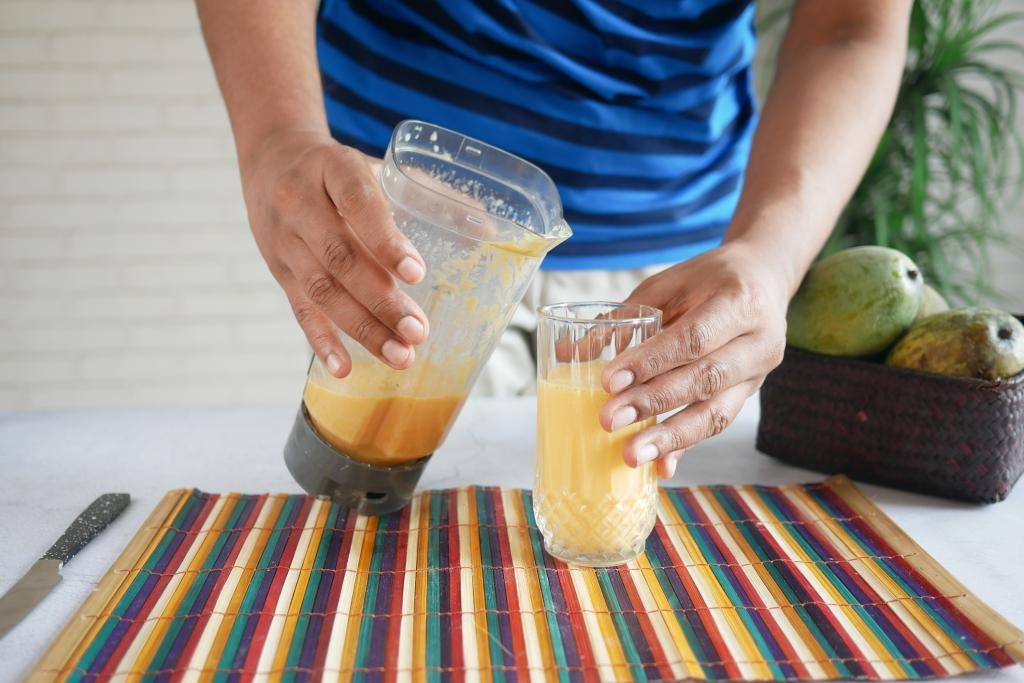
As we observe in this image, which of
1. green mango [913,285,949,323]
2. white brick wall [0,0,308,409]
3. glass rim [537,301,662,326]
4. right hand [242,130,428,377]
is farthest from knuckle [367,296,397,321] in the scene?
white brick wall [0,0,308,409]

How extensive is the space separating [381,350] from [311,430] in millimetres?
166

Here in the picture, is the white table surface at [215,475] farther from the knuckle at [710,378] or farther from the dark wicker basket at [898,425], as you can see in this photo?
the knuckle at [710,378]

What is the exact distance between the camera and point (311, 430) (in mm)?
849

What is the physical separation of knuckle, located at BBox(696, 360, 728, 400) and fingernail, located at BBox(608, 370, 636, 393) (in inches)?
3.4

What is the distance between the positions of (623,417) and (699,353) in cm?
11

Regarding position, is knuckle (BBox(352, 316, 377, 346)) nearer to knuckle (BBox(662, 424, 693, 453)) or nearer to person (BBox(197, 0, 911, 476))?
person (BBox(197, 0, 911, 476))

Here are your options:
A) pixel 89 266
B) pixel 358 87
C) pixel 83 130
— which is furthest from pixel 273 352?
pixel 358 87

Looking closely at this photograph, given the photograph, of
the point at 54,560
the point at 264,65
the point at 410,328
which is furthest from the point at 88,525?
the point at 264,65

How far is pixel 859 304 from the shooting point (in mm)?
979

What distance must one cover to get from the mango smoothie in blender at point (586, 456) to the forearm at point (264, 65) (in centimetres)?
34

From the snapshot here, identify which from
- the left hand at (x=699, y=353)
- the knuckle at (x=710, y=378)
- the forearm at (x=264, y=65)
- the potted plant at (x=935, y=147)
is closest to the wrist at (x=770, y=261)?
the left hand at (x=699, y=353)

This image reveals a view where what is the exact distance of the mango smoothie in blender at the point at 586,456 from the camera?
78cm

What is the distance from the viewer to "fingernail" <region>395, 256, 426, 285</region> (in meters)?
0.68

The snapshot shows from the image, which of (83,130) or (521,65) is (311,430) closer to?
(521,65)
